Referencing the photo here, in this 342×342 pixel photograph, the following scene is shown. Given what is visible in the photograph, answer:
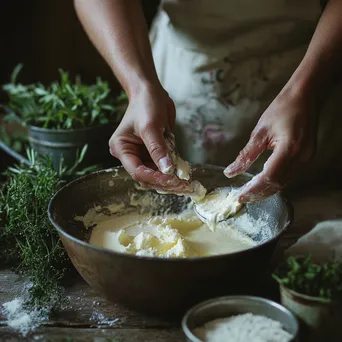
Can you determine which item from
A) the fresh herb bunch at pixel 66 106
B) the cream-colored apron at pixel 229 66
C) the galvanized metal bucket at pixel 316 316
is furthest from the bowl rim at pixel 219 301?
the fresh herb bunch at pixel 66 106

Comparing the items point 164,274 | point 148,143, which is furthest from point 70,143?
point 164,274

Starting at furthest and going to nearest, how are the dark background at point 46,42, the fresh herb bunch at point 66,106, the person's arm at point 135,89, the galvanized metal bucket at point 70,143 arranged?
the dark background at point 46,42, the fresh herb bunch at point 66,106, the galvanized metal bucket at point 70,143, the person's arm at point 135,89

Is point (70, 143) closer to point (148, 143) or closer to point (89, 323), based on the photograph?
point (148, 143)

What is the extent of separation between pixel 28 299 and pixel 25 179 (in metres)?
0.38

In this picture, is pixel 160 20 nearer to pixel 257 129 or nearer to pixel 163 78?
pixel 163 78

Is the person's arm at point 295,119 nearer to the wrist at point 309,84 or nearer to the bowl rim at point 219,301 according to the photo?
the wrist at point 309,84

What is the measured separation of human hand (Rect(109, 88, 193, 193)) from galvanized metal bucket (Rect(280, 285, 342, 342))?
0.41 meters

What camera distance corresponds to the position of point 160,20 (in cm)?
208

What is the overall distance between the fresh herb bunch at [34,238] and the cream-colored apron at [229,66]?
20.6 inches

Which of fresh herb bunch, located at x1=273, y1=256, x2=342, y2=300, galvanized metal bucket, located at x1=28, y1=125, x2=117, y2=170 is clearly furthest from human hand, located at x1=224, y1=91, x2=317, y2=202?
galvanized metal bucket, located at x1=28, y1=125, x2=117, y2=170

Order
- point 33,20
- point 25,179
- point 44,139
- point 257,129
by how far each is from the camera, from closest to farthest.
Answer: point 257,129 → point 25,179 → point 44,139 → point 33,20

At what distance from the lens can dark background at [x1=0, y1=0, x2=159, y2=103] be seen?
9.21ft

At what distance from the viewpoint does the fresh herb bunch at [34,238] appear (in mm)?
1342

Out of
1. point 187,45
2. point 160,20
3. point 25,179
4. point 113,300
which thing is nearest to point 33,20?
point 160,20
